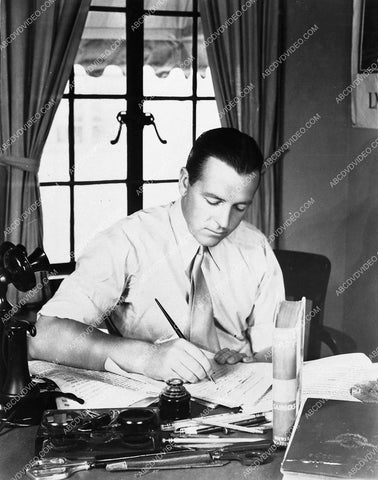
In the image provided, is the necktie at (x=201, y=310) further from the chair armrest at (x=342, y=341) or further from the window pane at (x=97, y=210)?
the chair armrest at (x=342, y=341)

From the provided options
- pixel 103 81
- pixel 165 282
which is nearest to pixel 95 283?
pixel 165 282

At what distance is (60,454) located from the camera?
127 cm

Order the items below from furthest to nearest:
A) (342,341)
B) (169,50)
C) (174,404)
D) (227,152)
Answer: (342,341), (169,50), (227,152), (174,404)

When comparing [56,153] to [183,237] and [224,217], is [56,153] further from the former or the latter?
[224,217]

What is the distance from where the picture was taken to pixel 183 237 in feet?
7.20

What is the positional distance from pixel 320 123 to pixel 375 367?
1.74m

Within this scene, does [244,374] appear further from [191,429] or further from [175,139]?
[175,139]

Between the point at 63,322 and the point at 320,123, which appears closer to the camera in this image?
the point at 63,322

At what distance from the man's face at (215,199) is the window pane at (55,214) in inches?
30.6

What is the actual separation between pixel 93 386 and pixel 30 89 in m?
1.57

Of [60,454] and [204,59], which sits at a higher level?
[204,59]

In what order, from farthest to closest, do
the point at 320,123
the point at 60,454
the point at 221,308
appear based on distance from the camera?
1. the point at 320,123
2. the point at 221,308
3. the point at 60,454

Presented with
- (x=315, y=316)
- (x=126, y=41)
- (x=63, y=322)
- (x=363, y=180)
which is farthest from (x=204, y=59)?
(x=63, y=322)

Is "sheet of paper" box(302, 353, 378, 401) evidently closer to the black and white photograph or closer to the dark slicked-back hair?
the black and white photograph
